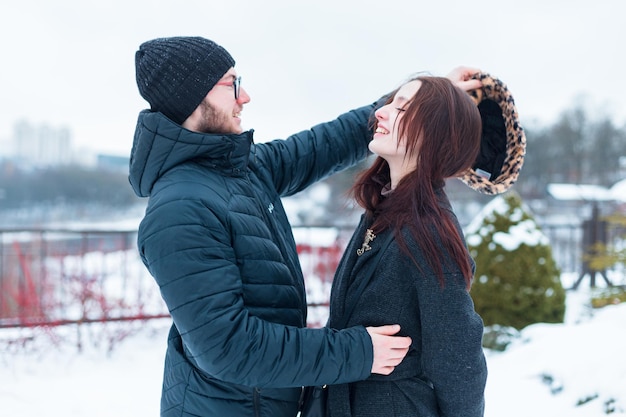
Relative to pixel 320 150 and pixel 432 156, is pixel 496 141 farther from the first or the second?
pixel 320 150

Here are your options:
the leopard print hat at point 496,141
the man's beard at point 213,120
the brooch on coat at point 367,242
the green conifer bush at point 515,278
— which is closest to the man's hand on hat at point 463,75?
the leopard print hat at point 496,141

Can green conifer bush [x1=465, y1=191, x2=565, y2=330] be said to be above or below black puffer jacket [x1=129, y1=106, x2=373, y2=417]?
below

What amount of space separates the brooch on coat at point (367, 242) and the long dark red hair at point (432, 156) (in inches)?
0.8

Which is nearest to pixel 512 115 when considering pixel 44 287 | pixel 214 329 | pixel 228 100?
pixel 228 100

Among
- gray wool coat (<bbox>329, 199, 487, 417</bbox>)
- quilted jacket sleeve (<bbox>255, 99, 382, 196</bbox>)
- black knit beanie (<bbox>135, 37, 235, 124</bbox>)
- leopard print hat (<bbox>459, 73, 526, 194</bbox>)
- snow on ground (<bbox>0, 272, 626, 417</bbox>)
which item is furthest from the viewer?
snow on ground (<bbox>0, 272, 626, 417</bbox>)

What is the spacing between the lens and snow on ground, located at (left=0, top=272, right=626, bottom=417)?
3478mm

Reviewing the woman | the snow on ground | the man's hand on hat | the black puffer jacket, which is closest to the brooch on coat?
the woman

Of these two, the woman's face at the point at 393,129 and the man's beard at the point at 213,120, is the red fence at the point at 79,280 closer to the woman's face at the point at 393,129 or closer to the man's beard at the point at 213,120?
the man's beard at the point at 213,120

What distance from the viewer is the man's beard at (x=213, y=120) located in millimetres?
1597

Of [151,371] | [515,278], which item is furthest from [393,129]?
[515,278]

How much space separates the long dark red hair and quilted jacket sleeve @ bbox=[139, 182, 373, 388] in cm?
34

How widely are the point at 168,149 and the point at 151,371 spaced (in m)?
4.08

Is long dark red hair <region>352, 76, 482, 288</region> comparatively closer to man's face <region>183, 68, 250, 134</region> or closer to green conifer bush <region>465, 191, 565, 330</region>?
man's face <region>183, 68, 250, 134</region>

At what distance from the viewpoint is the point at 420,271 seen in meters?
1.42
